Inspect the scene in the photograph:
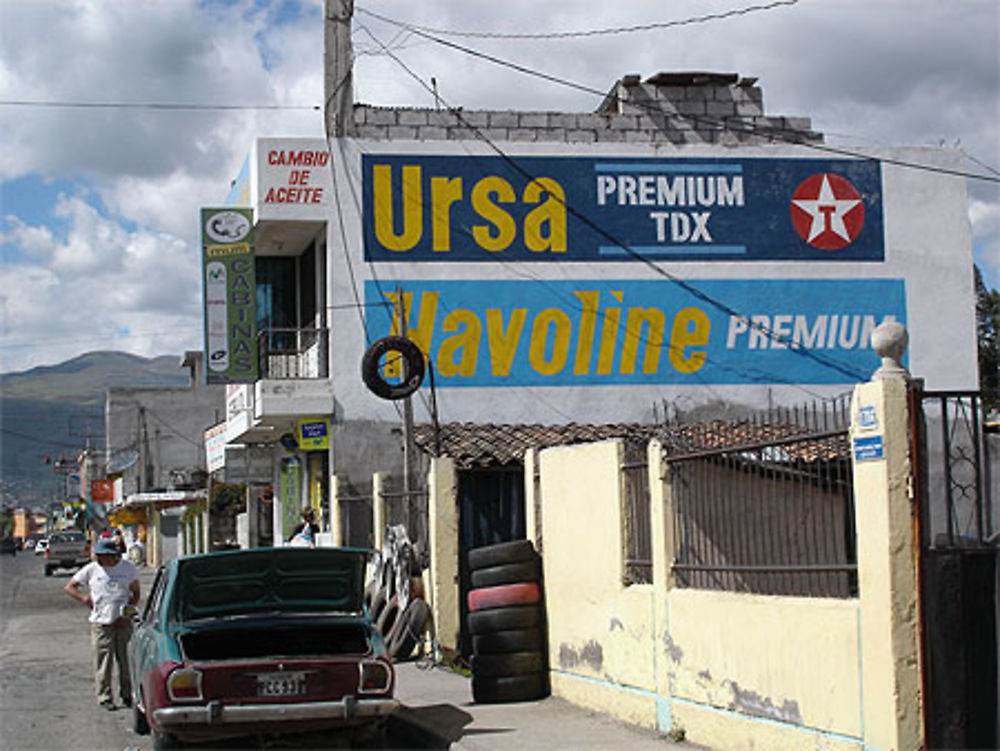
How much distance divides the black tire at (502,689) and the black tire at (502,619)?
46 cm

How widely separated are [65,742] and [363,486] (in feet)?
40.9

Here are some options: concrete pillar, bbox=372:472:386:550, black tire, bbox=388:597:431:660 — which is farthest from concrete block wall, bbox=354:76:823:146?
black tire, bbox=388:597:431:660

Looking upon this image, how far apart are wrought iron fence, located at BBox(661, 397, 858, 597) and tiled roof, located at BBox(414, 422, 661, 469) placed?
5.50 m

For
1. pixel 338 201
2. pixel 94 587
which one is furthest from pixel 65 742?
pixel 338 201

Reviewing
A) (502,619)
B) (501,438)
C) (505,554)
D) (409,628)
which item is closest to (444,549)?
(409,628)

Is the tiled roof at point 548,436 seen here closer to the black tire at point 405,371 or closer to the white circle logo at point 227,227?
the black tire at point 405,371

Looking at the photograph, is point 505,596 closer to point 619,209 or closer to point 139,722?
point 139,722

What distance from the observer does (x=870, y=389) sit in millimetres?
7957

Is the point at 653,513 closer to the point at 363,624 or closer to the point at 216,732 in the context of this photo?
the point at 363,624

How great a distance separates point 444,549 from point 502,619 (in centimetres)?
318

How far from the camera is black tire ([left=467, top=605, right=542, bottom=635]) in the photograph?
43.9 ft

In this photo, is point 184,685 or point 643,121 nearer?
point 184,685

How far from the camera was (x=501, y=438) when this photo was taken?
67.7 ft

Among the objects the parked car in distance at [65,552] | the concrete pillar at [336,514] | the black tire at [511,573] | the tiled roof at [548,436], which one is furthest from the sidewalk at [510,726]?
the parked car in distance at [65,552]
